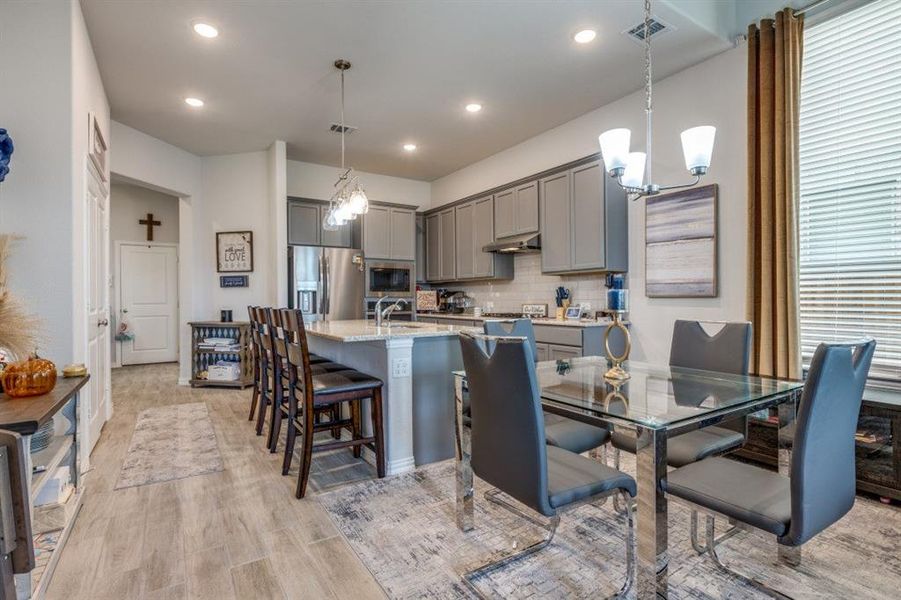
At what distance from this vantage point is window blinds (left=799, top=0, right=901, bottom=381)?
8.96ft

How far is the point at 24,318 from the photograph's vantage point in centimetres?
212

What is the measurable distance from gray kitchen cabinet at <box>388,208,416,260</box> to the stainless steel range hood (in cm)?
136

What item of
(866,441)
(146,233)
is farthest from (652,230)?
(146,233)

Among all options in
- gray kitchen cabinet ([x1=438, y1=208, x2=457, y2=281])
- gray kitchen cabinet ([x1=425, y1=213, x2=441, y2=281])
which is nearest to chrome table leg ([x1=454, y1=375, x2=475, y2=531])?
gray kitchen cabinet ([x1=438, y1=208, x2=457, y2=281])

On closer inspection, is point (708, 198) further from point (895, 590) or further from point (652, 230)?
point (895, 590)

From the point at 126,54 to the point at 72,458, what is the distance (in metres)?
2.87

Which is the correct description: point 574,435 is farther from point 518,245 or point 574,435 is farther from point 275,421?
point 518,245

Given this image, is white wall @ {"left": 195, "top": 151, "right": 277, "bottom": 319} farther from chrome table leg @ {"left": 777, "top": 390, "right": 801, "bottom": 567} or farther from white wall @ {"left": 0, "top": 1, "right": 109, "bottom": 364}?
chrome table leg @ {"left": 777, "top": 390, "right": 801, "bottom": 567}

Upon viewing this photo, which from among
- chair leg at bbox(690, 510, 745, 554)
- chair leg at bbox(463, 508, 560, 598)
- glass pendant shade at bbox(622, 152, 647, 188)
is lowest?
chair leg at bbox(463, 508, 560, 598)

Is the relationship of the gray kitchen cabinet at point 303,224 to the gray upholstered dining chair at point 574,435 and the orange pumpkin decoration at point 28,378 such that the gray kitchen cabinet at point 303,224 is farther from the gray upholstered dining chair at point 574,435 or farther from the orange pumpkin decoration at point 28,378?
the gray upholstered dining chair at point 574,435

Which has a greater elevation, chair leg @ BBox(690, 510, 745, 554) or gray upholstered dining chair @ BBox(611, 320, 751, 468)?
gray upholstered dining chair @ BBox(611, 320, 751, 468)

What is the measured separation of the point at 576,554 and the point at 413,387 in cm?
140

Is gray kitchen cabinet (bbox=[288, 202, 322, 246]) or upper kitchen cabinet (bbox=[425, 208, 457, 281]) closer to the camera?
gray kitchen cabinet (bbox=[288, 202, 322, 246])

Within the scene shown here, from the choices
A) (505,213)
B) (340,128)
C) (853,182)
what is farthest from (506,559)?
(340,128)
